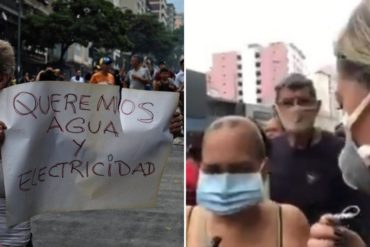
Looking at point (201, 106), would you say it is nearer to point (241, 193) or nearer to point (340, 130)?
point (241, 193)

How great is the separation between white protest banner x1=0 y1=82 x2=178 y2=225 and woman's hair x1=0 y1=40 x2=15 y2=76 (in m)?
0.11

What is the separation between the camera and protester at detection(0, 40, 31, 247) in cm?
273

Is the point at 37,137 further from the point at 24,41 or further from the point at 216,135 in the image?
the point at 24,41

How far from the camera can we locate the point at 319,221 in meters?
1.98

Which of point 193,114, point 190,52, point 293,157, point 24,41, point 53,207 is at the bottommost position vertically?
point 53,207

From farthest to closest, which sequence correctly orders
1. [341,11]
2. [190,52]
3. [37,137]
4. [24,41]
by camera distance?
1. [24,41]
2. [37,137]
3. [190,52]
4. [341,11]

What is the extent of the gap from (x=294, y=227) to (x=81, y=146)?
1.13m

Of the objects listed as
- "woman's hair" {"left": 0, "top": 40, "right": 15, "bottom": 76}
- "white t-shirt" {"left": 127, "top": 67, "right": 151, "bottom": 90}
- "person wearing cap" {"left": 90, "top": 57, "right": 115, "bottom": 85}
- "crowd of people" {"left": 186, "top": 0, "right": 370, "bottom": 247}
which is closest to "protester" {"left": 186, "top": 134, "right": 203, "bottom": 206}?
"crowd of people" {"left": 186, "top": 0, "right": 370, "bottom": 247}

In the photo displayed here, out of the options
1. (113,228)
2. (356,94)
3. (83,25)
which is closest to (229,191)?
(356,94)

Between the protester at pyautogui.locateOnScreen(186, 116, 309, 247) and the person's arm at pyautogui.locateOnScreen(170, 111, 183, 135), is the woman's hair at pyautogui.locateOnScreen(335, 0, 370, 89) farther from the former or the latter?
the person's arm at pyautogui.locateOnScreen(170, 111, 183, 135)

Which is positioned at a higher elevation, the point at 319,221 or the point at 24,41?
the point at 24,41

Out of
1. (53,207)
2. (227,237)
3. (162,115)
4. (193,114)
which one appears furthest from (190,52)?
(53,207)

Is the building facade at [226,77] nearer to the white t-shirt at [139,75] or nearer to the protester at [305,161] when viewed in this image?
the protester at [305,161]

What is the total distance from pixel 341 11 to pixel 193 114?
529 millimetres
